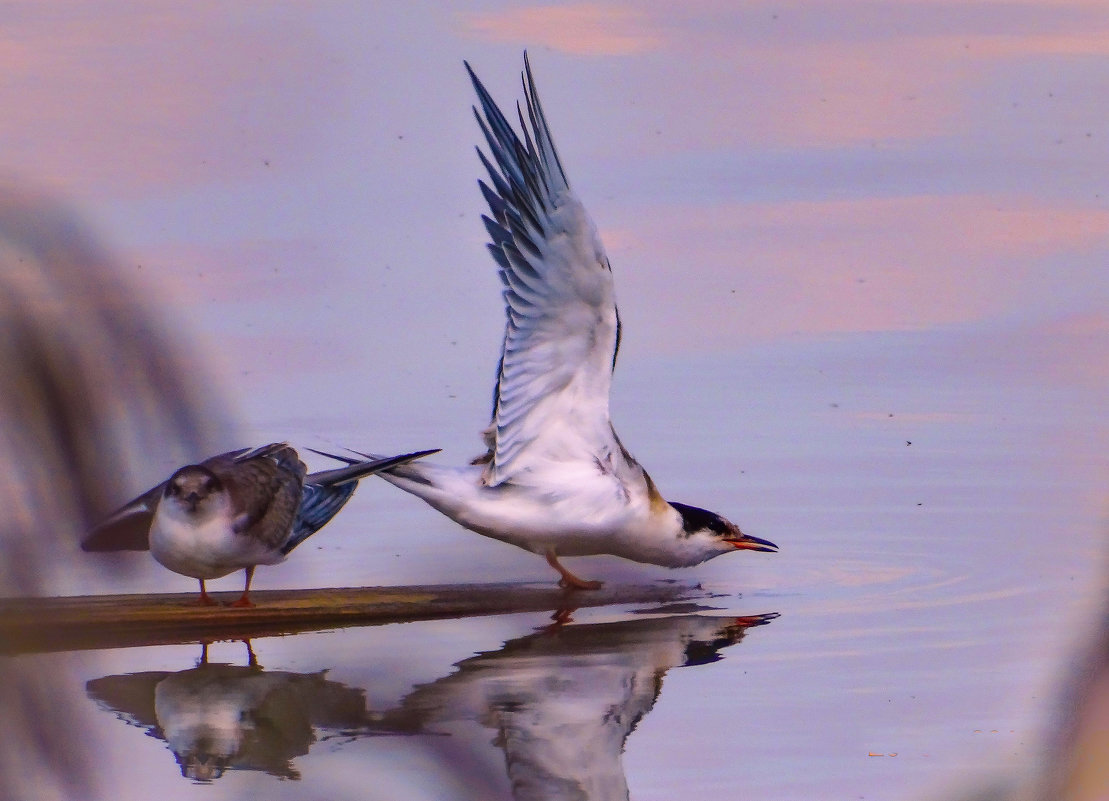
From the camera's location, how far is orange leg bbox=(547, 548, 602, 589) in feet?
18.6

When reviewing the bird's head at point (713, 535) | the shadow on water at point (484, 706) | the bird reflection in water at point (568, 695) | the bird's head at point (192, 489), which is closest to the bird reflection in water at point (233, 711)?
the shadow on water at point (484, 706)

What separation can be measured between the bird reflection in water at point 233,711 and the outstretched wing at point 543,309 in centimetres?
156

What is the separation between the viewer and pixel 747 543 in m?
6.05

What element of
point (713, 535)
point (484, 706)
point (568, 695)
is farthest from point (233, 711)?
point (713, 535)

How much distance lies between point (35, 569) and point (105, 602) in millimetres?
3347

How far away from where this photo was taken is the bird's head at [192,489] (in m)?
4.57

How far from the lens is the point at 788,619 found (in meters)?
5.09

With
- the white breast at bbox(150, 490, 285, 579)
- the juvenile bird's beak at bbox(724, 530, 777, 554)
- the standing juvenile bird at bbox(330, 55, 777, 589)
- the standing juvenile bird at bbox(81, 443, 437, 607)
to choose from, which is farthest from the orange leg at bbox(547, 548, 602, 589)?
the white breast at bbox(150, 490, 285, 579)

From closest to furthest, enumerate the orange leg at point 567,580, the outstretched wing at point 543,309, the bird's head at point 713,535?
the outstretched wing at point 543,309, the orange leg at point 567,580, the bird's head at point 713,535

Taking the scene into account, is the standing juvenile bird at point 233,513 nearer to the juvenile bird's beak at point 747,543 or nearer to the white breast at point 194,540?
the white breast at point 194,540

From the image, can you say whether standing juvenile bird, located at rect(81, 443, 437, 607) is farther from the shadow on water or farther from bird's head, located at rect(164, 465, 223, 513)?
the shadow on water

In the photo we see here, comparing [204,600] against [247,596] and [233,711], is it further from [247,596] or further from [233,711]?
[233,711]

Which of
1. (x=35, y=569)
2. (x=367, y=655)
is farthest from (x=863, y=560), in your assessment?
(x=35, y=569)

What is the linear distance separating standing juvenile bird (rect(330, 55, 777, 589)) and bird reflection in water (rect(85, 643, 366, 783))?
1378 mm
